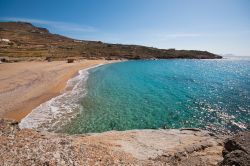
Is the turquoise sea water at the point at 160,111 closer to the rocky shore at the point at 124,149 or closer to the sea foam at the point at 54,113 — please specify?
the sea foam at the point at 54,113

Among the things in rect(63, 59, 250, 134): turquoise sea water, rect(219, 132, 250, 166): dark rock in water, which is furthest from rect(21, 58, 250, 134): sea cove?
rect(219, 132, 250, 166): dark rock in water

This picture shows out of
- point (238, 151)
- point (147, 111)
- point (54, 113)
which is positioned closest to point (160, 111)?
point (147, 111)

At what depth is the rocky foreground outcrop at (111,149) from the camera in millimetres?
12190

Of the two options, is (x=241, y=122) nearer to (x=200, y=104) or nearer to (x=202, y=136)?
(x=200, y=104)

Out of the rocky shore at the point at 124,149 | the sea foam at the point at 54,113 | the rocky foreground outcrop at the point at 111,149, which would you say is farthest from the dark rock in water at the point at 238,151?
the sea foam at the point at 54,113

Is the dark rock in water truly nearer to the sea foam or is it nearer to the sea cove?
the sea cove

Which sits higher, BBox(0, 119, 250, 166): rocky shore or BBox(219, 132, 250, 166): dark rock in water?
BBox(219, 132, 250, 166): dark rock in water

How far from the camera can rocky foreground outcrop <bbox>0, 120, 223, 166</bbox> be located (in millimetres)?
12190

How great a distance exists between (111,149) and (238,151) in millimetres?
7706

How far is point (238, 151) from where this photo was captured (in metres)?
10.6

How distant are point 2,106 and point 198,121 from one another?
25.7 meters

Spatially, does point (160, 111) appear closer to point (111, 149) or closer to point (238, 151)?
point (111, 149)

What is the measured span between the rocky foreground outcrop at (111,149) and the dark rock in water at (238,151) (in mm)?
2024

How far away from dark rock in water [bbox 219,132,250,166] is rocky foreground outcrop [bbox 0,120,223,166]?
79.7 inches
